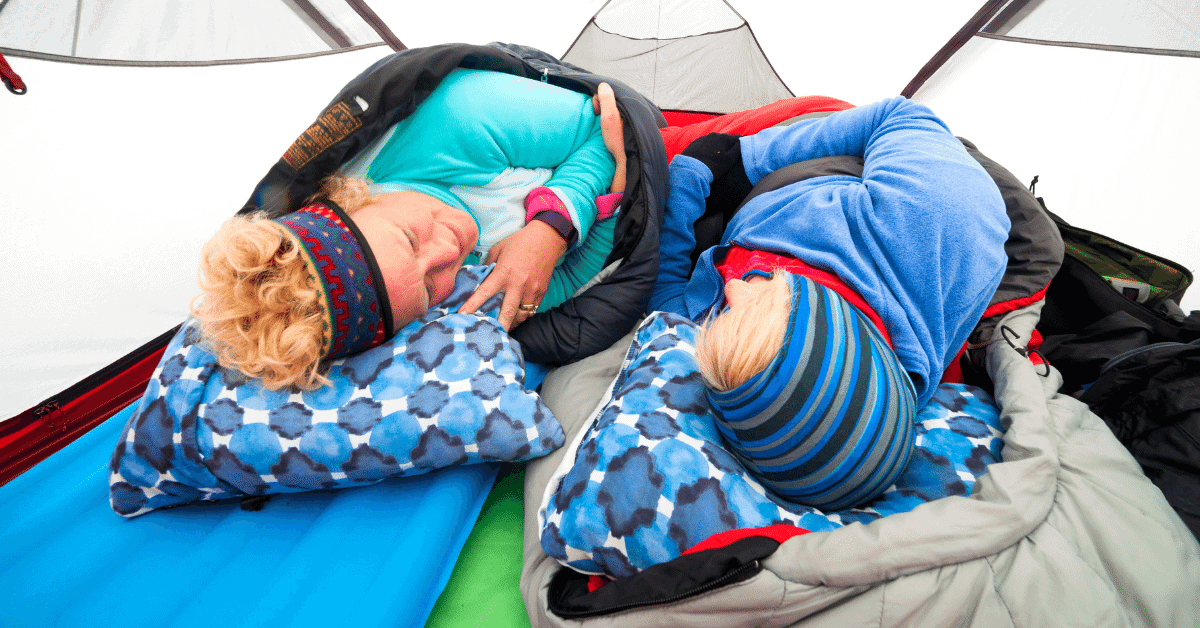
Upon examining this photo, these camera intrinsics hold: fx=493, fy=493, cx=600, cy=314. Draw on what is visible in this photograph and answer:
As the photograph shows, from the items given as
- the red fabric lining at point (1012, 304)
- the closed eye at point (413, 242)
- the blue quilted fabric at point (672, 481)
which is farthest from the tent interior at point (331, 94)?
the red fabric lining at point (1012, 304)

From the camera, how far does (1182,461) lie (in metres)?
0.54

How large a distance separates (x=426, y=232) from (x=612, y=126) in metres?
0.41

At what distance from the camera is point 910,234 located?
0.65 meters

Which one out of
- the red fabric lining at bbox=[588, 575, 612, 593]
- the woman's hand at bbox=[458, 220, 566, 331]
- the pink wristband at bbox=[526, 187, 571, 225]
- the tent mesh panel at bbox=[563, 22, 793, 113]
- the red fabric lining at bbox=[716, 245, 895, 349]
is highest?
the tent mesh panel at bbox=[563, 22, 793, 113]

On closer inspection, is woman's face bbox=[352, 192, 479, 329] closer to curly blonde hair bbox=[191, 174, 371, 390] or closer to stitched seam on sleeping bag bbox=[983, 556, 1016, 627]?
curly blonde hair bbox=[191, 174, 371, 390]

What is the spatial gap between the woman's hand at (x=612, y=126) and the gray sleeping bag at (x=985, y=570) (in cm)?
69

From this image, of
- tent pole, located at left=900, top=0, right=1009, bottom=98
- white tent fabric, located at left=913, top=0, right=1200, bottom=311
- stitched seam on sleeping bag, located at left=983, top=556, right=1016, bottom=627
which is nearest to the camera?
stitched seam on sleeping bag, located at left=983, top=556, right=1016, bottom=627

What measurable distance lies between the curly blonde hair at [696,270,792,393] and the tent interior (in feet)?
1.41

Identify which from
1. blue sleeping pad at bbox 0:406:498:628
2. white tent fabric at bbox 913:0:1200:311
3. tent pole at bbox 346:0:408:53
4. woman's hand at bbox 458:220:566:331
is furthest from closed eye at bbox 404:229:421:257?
white tent fabric at bbox 913:0:1200:311

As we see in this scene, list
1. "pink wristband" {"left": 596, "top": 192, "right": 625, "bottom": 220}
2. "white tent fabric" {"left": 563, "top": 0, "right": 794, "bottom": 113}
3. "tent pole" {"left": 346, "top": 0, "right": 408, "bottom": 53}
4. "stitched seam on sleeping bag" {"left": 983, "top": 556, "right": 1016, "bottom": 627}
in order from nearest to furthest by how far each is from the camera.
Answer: "stitched seam on sleeping bag" {"left": 983, "top": 556, "right": 1016, "bottom": 627} < "pink wristband" {"left": 596, "top": 192, "right": 625, "bottom": 220} < "tent pole" {"left": 346, "top": 0, "right": 408, "bottom": 53} < "white tent fabric" {"left": 563, "top": 0, "right": 794, "bottom": 113}

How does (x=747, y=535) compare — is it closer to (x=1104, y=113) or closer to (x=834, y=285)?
(x=834, y=285)

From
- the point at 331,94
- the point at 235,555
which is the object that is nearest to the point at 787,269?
the point at 235,555

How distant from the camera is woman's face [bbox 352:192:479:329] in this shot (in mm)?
647

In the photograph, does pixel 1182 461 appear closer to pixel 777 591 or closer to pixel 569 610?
pixel 777 591
